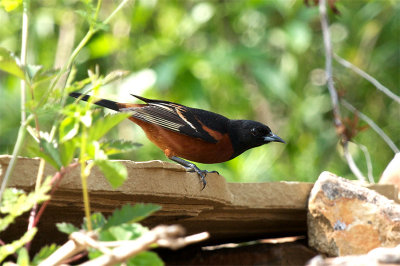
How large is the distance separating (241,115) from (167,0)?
1.57m

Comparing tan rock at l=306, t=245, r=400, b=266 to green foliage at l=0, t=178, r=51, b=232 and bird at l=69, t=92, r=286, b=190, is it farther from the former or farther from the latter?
bird at l=69, t=92, r=286, b=190

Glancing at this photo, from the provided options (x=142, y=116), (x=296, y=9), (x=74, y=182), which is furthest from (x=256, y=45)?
(x=74, y=182)

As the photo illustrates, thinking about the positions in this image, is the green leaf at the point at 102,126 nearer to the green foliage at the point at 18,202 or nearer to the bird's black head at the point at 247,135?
the green foliage at the point at 18,202

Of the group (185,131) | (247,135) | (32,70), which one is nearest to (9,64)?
(32,70)

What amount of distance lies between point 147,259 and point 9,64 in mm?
541

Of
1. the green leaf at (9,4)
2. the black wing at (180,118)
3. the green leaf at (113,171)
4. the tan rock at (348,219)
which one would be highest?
the green leaf at (9,4)

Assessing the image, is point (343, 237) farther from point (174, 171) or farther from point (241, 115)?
point (241, 115)

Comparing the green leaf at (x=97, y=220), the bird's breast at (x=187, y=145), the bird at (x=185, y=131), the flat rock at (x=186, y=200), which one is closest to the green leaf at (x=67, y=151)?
the green leaf at (x=97, y=220)

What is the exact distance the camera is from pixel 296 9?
20.0 ft

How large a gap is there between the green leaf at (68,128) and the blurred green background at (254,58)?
4080 millimetres

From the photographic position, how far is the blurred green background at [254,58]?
566 centimetres

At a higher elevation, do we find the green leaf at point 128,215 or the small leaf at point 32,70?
the small leaf at point 32,70

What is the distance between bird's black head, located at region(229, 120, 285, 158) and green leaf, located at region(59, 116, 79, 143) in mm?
2233

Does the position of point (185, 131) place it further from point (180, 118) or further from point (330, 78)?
point (330, 78)
